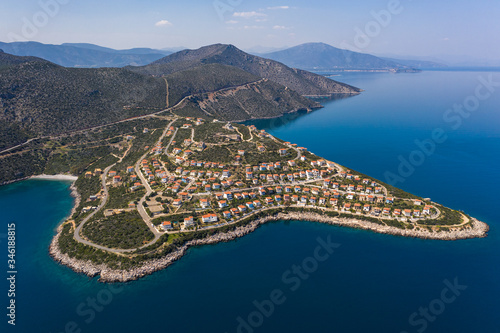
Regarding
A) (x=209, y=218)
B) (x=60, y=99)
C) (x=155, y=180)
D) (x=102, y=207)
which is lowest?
(x=209, y=218)

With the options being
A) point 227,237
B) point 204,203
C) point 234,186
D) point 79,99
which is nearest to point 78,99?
point 79,99

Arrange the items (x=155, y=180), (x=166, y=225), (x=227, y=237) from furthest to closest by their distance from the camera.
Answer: (x=155, y=180), (x=227, y=237), (x=166, y=225)
